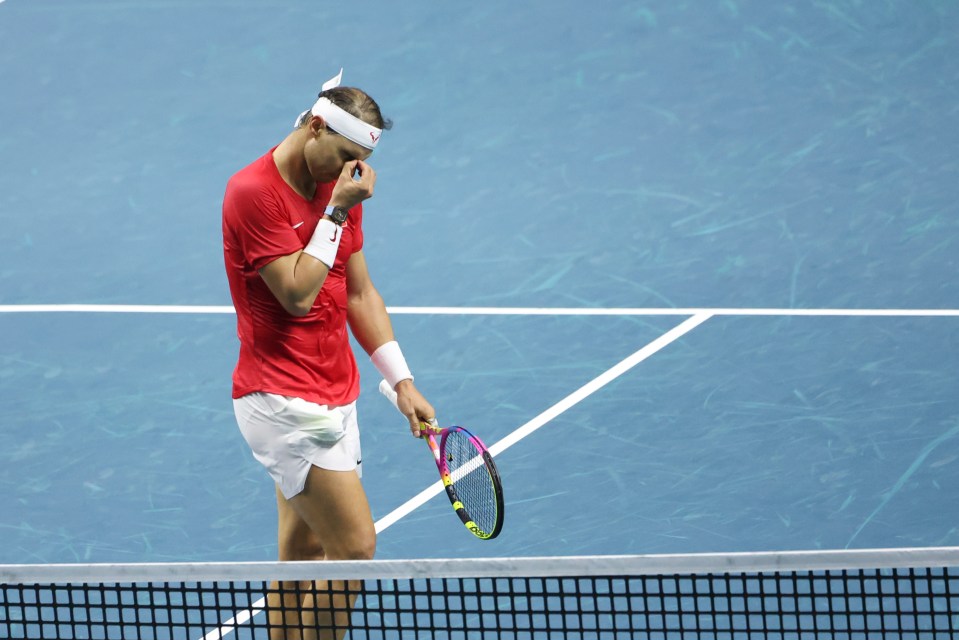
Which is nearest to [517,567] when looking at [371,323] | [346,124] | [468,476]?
[346,124]

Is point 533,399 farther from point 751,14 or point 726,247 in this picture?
point 751,14

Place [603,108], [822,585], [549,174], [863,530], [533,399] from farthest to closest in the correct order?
[603,108]
[549,174]
[533,399]
[863,530]
[822,585]

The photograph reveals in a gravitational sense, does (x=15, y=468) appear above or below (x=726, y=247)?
below

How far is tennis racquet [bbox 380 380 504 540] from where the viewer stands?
4.30 m

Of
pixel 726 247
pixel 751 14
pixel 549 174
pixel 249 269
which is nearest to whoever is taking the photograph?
pixel 249 269

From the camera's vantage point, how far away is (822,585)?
5.09m

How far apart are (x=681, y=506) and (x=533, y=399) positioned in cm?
104

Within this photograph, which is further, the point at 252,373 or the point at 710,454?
the point at 710,454

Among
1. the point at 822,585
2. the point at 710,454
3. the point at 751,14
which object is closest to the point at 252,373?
the point at 822,585

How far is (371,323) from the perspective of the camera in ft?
14.5

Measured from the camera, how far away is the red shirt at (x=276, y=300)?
3.87 meters

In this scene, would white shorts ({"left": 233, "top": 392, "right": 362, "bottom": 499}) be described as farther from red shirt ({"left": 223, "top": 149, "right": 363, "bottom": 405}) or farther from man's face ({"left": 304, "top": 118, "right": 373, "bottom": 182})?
man's face ({"left": 304, "top": 118, "right": 373, "bottom": 182})

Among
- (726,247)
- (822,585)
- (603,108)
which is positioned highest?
(603,108)

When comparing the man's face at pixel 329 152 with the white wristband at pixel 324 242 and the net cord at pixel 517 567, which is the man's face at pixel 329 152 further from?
the net cord at pixel 517 567
